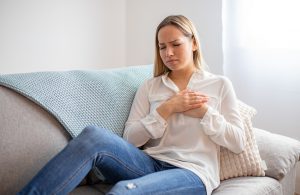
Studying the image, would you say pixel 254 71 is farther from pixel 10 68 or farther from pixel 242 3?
pixel 10 68

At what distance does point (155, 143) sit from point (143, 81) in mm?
342

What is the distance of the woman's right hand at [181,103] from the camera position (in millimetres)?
1304

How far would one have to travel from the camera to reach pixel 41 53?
229 centimetres

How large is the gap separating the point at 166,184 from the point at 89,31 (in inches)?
65.4

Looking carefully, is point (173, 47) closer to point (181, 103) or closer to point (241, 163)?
point (181, 103)

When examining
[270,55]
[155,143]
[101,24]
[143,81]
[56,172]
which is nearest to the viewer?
[56,172]

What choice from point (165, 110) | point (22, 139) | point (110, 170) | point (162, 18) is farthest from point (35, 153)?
point (162, 18)

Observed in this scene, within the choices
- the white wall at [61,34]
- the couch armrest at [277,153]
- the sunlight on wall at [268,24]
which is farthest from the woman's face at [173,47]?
the white wall at [61,34]

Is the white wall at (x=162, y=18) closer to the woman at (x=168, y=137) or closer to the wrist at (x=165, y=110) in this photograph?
the woman at (x=168, y=137)

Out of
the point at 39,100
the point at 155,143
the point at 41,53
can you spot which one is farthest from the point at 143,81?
the point at 41,53

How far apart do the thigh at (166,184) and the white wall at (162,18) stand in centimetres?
115

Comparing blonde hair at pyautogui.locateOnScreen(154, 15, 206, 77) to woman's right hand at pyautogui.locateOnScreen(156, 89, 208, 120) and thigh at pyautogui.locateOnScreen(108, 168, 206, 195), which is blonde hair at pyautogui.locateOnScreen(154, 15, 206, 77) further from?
thigh at pyautogui.locateOnScreen(108, 168, 206, 195)

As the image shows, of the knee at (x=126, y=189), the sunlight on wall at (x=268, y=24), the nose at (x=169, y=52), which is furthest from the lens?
the sunlight on wall at (x=268, y=24)

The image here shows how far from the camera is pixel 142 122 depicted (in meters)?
1.35
